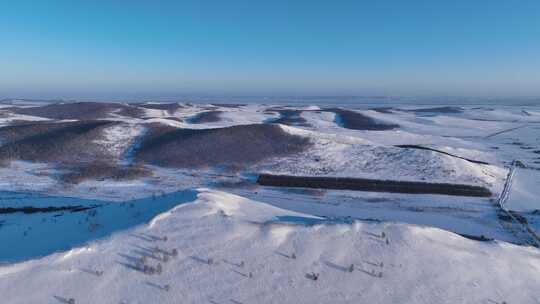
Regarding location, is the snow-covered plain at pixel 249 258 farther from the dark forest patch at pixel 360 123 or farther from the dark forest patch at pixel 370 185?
the dark forest patch at pixel 360 123

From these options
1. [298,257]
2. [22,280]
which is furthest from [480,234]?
[22,280]

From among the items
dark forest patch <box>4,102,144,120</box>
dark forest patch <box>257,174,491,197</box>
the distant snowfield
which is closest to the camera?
the distant snowfield

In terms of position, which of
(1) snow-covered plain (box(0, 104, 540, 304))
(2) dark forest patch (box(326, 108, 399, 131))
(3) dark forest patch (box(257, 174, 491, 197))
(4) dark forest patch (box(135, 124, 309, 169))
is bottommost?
(2) dark forest patch (box(326, 108, 399, 131))

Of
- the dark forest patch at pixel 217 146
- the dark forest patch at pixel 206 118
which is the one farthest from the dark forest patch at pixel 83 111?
the dark forest patch at pixel 217 146

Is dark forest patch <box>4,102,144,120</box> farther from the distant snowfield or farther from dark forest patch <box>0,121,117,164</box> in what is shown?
the distant snowfield

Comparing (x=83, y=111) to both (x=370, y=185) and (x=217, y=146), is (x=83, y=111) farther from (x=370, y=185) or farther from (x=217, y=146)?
(x=370, y=185)

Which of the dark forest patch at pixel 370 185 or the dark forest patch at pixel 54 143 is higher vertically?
the dark forest patch at pixel 54 143

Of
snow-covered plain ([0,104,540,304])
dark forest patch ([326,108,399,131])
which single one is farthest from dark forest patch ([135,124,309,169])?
dark forest patch ([326,108,399,131])

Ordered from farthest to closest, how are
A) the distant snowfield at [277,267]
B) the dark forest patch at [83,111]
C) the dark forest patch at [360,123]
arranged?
the dark forest patch at [83,111] < the dark forest patch at [360,123] < the distant snowfield at [277,267]

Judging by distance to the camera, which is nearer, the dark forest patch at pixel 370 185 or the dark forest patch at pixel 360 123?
the dark forest patch at pixel 370 185
